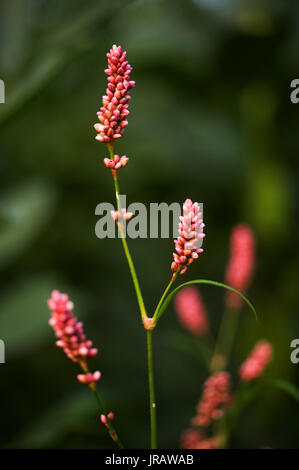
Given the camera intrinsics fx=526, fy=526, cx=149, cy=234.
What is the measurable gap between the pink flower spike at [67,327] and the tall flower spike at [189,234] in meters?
0.11

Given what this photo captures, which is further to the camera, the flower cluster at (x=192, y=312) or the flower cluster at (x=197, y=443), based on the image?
the flower cluster at (x=192, y=312)

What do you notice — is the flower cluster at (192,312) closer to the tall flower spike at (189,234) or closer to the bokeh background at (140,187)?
the bokeh background at (140,187)

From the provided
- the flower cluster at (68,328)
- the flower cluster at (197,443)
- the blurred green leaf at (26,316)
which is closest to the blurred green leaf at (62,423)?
the blurred green leaf at (26,316)

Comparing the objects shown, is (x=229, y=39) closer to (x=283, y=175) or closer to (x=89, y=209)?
(x=283, y=175)

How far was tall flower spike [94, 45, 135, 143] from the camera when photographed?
1.59ft

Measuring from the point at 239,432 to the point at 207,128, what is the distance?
39.7 inches

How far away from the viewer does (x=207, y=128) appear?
6.08 feet

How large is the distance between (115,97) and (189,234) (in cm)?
14

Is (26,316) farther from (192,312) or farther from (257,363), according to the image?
(257,363)

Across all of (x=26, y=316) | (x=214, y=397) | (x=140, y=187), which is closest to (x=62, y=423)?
(x=26, y=316)

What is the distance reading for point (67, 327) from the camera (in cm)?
46

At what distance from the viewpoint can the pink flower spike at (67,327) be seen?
46 cm

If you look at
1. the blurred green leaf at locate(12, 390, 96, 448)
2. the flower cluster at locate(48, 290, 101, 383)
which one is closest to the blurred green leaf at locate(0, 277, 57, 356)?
the blurred green leaf at locate(12, 390, 96, 448)
